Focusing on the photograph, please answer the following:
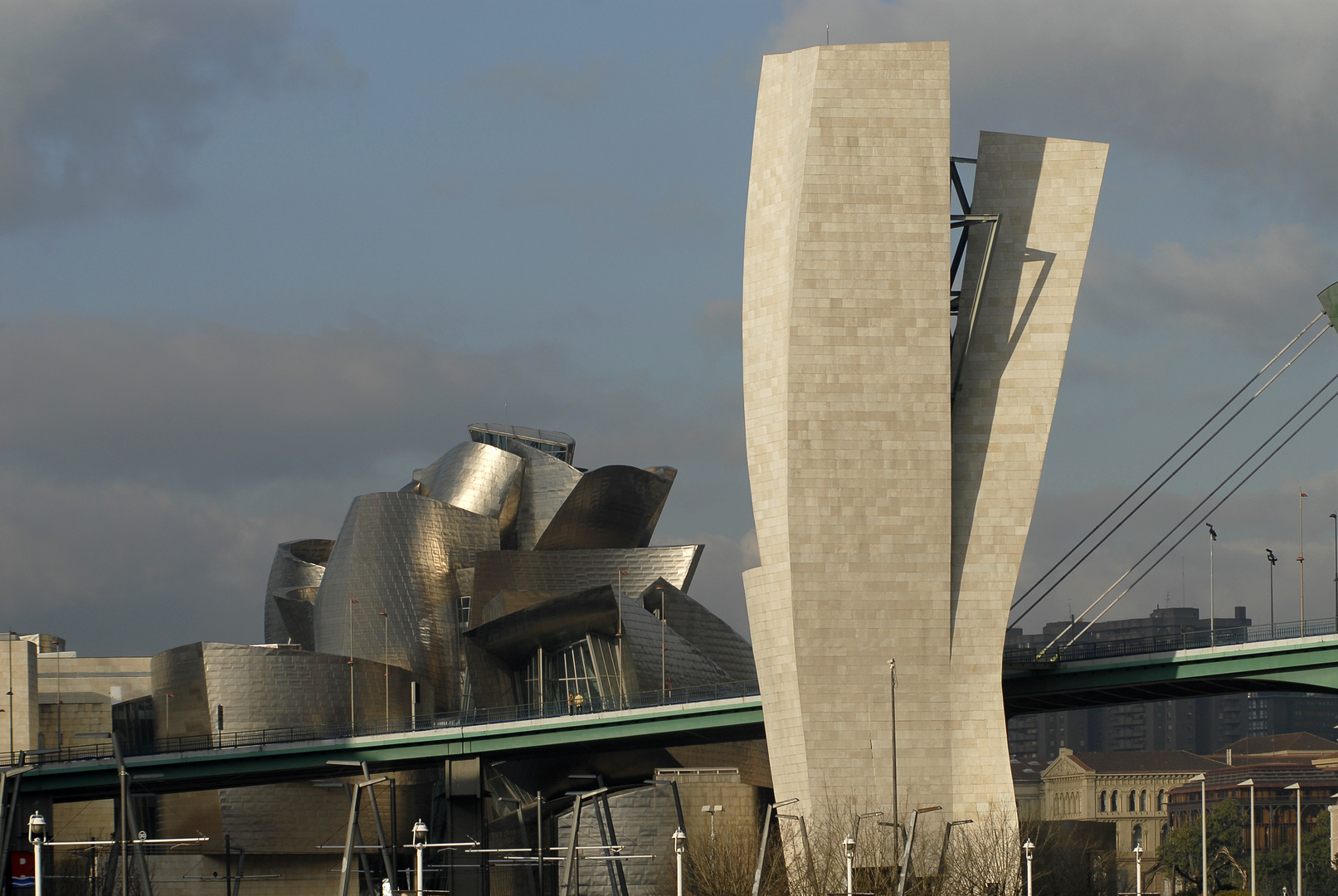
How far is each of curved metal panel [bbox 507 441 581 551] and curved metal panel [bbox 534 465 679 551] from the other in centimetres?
267

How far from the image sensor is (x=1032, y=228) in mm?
64188

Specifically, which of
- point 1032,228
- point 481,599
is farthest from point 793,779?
point 481,599

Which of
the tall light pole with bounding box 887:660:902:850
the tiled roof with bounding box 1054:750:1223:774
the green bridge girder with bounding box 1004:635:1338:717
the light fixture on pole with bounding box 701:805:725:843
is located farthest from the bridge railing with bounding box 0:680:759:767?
the tiled roof with bounding box 1054:750:1223:774

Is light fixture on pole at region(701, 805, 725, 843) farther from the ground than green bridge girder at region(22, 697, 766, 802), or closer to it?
closer to it

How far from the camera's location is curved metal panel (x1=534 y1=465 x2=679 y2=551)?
89.8m

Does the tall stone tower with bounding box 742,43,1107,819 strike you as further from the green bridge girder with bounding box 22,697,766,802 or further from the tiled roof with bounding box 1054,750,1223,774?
the tiled roof with bounding box 1054,750,1223,774

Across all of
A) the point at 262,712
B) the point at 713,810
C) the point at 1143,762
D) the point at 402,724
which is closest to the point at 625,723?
the point at 713,810

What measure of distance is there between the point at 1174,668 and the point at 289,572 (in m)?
52.1

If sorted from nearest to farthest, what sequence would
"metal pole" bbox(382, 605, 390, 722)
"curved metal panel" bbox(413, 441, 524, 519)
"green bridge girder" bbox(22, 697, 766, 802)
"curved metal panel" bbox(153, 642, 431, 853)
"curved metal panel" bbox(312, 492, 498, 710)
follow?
"green bridge girder" bbox(22, 697, 766, 802)
"curved metal panel" bbox(153, 642, 431, 853)
"metal pole" bbox(382, 605, 390, 722)
"curved metal panel" bbox(312, 492, 498, 710)
"curved metal panel" bbox(413, 441, 524, 519)

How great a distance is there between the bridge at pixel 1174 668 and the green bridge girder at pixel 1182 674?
3 centimetres

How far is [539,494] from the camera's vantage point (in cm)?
9562

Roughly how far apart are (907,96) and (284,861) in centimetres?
4185

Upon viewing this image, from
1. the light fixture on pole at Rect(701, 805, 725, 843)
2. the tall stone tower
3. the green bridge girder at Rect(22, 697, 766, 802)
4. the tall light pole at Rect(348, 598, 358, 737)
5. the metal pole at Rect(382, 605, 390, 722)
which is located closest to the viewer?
the tall stone tower

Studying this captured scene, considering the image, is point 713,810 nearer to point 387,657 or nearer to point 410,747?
point 410,747
